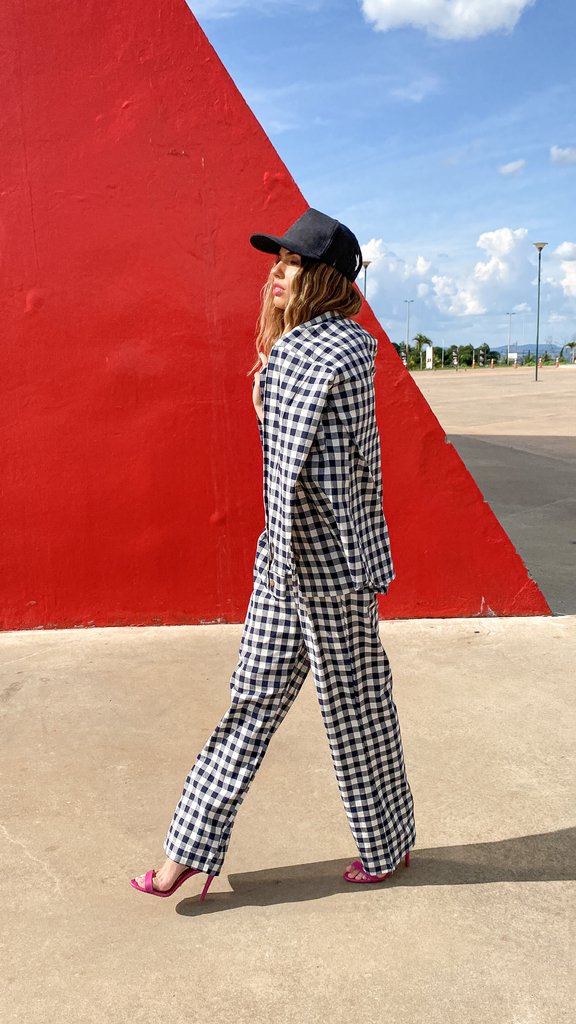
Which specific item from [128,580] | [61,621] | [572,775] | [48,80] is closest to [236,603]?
[128,580]

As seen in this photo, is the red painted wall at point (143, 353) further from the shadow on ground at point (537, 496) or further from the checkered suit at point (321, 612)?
the checkered suit at point (321, 612)

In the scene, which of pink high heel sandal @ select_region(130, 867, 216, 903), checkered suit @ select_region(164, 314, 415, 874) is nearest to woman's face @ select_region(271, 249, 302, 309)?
checkered suit @ select_region(164, 314, 415, 874)

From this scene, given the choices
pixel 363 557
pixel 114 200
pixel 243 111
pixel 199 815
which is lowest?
pixel 199 815

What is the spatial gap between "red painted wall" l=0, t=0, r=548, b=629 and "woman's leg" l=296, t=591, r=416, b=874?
216 cm

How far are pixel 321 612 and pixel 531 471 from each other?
8.19 m

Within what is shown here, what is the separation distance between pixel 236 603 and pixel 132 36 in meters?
2.61

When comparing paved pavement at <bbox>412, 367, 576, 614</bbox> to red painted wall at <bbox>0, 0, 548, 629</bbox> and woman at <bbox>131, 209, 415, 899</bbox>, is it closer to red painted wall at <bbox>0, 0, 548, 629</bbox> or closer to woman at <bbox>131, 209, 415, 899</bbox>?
red painted wall at <bbox>0, 0, 548, 629</bbox>

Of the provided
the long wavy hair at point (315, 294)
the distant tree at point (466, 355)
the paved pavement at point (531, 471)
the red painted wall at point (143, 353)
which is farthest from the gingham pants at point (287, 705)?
the distant tree at point (466, 355)

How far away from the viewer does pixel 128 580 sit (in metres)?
4.47

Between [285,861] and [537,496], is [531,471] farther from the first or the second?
[285,861]

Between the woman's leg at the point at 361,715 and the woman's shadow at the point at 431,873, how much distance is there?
5.1 inches

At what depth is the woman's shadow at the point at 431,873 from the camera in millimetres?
2430

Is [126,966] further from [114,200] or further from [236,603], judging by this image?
[114,200]

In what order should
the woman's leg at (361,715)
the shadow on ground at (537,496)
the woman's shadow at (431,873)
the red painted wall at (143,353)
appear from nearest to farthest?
1. the woman's leg at (361,715)
2. the woman's shadow at (431,873)
3. the red painted wall at (143,353)
4. the shadow on ground at (537,496)
